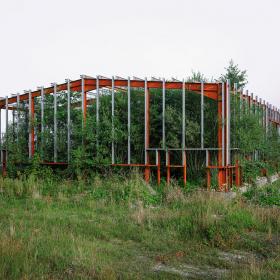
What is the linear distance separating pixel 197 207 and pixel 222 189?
4332 millimetres

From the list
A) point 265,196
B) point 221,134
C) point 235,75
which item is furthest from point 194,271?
point 235,75

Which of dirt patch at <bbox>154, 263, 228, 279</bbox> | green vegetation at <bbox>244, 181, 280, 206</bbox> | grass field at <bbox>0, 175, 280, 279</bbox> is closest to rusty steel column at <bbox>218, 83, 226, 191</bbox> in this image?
green vegetation at <bbox>244, 181, 280, 206</bbox>

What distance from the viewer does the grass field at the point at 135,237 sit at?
17.9 ft

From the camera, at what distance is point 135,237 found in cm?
734

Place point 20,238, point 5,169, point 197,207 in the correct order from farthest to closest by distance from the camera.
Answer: point 5,169, point 197,207, point 20,238

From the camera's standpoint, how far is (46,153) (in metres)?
16.0

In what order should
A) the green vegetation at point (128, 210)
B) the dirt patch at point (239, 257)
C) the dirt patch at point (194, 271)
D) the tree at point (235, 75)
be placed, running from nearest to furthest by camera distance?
the dirt patch at point (194, 271), the green vegetation at point (128, 210), the dirt patch at point (239, 257), the tree at point (235, 75)

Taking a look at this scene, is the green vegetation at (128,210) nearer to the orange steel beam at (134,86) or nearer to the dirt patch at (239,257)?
the dirt patch at (239,257)

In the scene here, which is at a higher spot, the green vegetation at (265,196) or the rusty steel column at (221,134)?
the rusty steel column at (221,134)

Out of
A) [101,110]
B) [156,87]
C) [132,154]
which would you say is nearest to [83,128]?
[101,110]

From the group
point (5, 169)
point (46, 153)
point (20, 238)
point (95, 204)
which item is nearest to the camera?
point (20, 238)

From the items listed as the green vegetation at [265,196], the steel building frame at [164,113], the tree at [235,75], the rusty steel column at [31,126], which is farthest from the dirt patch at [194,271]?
the tree at [235,75]

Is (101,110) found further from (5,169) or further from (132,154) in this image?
(5,169)

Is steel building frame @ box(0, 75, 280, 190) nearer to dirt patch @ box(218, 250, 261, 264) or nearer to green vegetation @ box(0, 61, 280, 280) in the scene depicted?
green vegetation @ box(0, 61, 280, 280)
